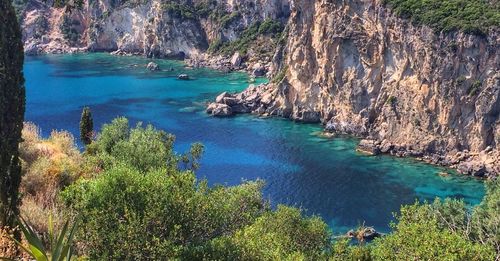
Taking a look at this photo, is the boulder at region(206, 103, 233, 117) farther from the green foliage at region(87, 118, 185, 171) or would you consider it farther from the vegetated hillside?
the vegetated hillside

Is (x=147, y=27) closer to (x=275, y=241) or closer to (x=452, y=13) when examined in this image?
(x=452, y=13)

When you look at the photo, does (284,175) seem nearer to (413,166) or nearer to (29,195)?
(413,166)

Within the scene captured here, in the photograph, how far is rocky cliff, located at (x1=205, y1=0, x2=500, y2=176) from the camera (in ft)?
236

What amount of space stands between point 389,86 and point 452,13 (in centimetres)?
1416

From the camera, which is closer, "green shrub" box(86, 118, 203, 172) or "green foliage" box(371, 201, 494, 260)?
"green foliage" box(371, 201, 494, 260)

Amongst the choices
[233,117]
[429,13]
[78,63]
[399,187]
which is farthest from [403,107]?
[78,63]

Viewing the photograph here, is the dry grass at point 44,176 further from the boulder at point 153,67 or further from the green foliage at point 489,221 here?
the boulder at point 153,67

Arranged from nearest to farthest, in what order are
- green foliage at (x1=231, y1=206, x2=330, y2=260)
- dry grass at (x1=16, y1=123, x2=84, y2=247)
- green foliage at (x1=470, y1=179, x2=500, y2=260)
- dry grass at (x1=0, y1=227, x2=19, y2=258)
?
dry grass at (x1=0, y1=227, x2=19, y2=258)
dry grass at (x1=16, y1=123, x2=84, y2=247)
green foliage at (x1=231, y1=206, x2=330, y2=260)
green foliage at (x1=470, y1=179, x2=500, y2=260)

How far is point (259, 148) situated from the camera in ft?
263

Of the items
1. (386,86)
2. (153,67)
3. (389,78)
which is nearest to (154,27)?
(153,67)

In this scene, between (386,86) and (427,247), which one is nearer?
(427,247)

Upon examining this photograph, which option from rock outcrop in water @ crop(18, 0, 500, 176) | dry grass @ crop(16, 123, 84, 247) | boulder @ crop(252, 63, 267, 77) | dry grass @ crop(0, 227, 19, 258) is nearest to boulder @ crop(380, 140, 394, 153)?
rock outcrop in water @ crop(18, 0, 500, 176)

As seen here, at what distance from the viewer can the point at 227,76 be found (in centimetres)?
13925

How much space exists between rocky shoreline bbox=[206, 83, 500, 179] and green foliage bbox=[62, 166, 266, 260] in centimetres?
5494
